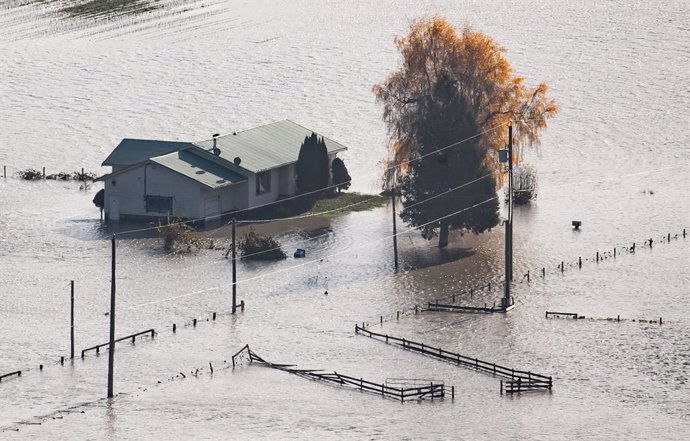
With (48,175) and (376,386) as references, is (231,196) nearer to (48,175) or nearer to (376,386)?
(48,175)

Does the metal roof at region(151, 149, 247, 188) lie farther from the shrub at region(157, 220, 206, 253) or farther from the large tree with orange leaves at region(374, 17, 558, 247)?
the large tree with orange leaves at region(374, 17, 558, 247)

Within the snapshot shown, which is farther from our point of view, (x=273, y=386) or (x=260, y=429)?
(x=273, y=386)

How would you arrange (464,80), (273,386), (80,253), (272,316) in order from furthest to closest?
(464,80), (80,253), (272,316), (273,386)

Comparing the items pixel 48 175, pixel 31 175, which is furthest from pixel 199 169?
pixel 31 175

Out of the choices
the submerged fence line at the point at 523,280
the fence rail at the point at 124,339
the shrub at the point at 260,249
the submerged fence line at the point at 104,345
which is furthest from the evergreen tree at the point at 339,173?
the fence rail at the point at 124,339

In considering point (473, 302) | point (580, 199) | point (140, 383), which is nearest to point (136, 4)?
point (580, 199)

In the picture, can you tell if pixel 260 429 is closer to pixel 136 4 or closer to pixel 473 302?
pixel 473 302

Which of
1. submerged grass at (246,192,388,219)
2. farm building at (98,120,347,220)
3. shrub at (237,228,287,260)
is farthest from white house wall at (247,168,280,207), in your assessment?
shrub at (237,228,287,260)
